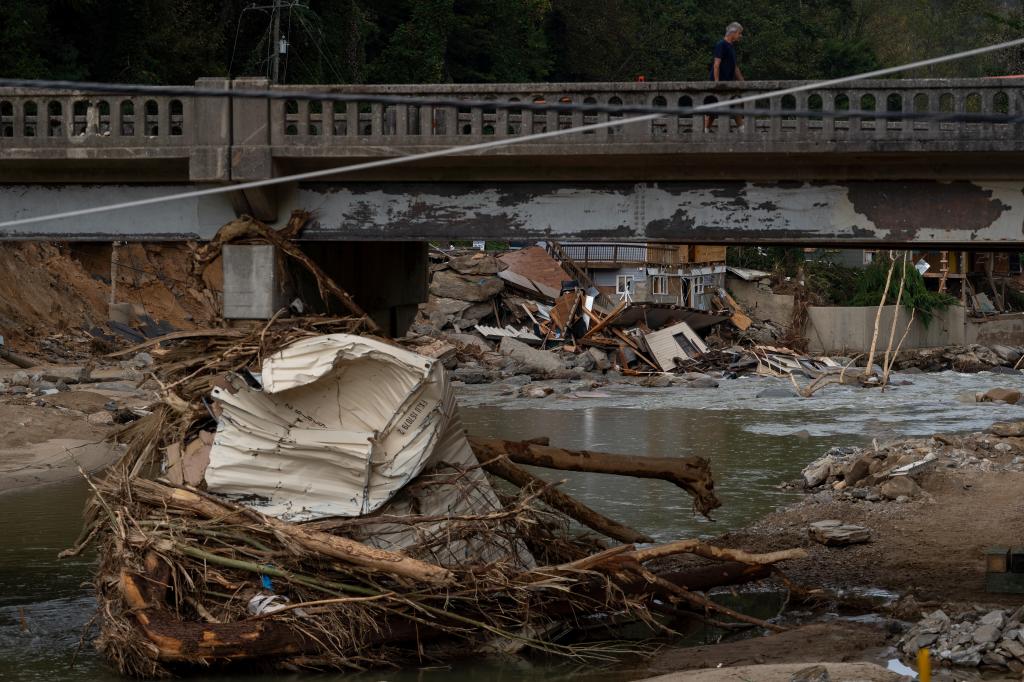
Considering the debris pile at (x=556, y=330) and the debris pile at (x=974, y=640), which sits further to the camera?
the debris pile at (x=556, y=330)

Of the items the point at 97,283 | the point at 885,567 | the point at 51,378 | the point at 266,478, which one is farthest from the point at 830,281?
the point at 266,478

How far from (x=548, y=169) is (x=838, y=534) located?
520 cm

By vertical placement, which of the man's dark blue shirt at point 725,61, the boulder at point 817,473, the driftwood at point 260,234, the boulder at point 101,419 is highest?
the man's dark blue shirt at point 725,61

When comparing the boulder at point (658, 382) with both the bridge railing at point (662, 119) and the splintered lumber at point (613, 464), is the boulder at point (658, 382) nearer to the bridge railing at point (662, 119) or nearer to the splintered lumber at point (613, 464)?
the bridge railing at point (662, 119)

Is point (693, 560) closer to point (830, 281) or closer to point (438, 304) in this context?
point (438, 304)

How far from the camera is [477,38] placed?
182 feet

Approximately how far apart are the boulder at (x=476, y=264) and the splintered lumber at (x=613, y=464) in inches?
1322

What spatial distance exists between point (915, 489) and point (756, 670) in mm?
8162

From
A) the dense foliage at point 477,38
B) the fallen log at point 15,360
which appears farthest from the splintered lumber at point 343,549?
the dense foliage at point 477,38

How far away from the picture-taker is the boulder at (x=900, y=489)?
1670 cm

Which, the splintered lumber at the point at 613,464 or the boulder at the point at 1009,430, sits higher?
the splintered lumber at the point at 613,464

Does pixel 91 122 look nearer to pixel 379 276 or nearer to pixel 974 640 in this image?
pixel 379 276

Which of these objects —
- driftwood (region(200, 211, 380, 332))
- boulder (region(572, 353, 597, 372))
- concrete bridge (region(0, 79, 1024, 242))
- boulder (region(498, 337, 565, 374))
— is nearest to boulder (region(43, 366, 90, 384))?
concrete bridge (region(0, 79, 1024, 242))

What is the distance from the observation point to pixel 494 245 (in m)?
54.1
